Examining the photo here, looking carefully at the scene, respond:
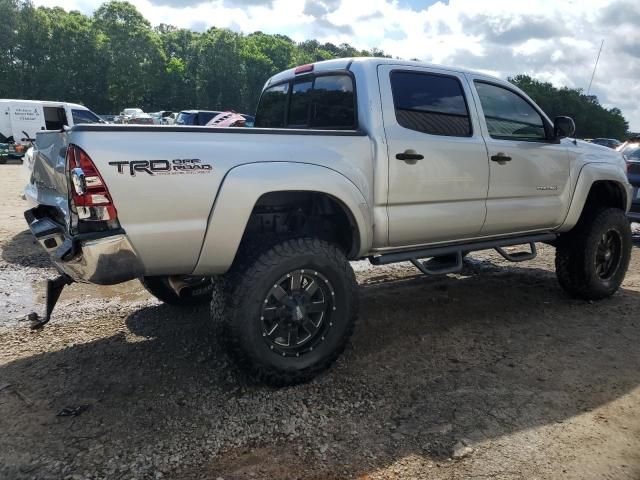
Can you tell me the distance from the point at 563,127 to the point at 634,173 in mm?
4791

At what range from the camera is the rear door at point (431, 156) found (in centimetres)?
352

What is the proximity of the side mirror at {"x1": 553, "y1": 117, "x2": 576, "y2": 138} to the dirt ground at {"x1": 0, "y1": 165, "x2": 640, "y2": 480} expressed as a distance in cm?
160

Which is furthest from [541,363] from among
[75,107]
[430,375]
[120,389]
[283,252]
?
[75,107]

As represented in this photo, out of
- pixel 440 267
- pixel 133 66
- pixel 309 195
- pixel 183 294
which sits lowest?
pixel 183 294

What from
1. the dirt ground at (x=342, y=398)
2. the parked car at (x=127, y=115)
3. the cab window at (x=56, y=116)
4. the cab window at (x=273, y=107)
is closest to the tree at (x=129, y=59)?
the parked car at (x=127, y=115)

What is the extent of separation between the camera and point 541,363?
363 centimetres

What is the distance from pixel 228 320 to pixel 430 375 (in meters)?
1.41

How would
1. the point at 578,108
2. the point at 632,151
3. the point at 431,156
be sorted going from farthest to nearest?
the point at 578,108
the point at 632,151
the point at 431,156

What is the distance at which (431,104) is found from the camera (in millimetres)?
3809

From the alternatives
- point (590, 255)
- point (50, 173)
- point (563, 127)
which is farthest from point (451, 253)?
point (50, 173)

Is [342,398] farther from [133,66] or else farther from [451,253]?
[133,66]

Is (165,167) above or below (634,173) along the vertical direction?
above

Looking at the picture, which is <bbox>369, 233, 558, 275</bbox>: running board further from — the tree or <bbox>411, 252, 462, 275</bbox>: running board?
the tree

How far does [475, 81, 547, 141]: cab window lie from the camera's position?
13.7 feet
